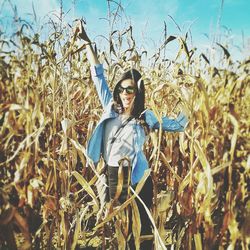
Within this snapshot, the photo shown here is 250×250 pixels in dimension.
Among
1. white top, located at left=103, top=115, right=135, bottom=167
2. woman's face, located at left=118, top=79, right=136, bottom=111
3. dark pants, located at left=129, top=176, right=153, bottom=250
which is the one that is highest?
woman's face, located at left=118, top=79, right=136, bottom=111

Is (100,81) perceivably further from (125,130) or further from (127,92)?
(125,130)

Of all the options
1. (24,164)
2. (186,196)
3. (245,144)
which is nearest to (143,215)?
(186,196)

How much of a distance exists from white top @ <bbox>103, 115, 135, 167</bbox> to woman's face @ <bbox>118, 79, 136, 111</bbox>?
116 millimetres

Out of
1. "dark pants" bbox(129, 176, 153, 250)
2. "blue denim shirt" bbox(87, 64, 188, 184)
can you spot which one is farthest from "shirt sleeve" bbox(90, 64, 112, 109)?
"dark pants" bbox(129, 176, 153, 250)

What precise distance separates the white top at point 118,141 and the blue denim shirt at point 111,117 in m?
0.03

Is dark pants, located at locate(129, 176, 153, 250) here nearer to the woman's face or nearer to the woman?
the woman

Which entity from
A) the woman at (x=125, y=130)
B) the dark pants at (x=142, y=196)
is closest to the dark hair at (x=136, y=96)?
the woman at (x=125, y=130)

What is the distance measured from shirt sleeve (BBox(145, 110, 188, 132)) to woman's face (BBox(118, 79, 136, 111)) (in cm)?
16

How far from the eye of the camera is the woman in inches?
87.3

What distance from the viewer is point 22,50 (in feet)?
5.52

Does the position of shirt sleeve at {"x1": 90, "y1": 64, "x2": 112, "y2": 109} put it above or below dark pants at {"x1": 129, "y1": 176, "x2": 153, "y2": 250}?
above

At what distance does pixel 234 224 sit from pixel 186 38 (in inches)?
49.5

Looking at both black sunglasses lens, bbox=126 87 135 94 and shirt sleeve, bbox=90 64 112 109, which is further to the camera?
shirt sleeve, bbox=90 64 112 109

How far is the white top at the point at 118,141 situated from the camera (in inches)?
87.6
